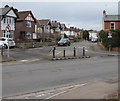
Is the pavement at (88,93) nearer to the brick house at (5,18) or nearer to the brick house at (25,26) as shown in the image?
the brick house at (5,18)

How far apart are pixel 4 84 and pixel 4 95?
6.21 ft

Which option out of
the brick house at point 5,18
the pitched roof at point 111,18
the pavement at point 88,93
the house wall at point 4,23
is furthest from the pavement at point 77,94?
the house wall at point 4,23

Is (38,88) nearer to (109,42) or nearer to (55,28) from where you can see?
(109,42)

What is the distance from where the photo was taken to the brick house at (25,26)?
2341 inches

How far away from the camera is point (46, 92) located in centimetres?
1006

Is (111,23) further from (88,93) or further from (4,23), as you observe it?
(88,93)

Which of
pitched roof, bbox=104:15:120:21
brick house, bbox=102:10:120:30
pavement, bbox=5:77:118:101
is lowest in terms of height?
pavement, bbox=5:77:118:101

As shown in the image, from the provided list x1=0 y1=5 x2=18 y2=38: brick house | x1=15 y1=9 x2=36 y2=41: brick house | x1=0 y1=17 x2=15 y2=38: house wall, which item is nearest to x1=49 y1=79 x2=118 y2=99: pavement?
x1=0 y1=5 x2=18 y2=38: brick house

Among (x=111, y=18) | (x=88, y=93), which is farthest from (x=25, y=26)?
(x=88, y=93)

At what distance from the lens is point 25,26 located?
A: 6203 centimetres

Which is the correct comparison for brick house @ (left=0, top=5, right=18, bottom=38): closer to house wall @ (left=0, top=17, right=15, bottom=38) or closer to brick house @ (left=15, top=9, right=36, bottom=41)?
house wall @ (left=0, top=17, right=15, bottom=38)

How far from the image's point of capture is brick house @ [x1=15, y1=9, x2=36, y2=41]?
59.5m

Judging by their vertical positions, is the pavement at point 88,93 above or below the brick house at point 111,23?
below

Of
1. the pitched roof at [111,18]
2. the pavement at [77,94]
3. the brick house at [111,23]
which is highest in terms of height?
the pitched roof at [111,18]
